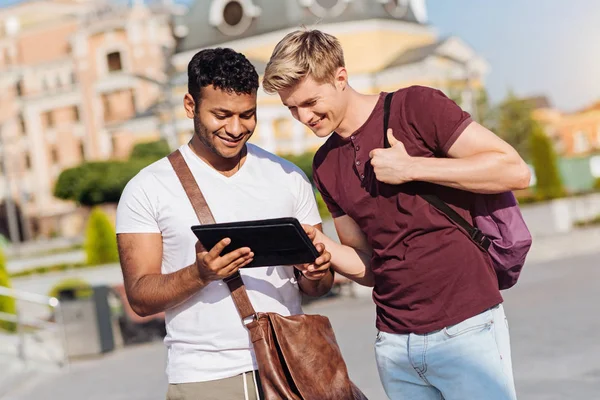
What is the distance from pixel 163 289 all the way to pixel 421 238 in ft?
2.72

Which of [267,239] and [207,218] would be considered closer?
[267,239]

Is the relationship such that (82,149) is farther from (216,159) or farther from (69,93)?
(216,159)

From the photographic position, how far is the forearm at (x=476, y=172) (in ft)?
10.0

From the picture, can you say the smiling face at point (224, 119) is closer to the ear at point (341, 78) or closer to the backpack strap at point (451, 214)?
the ear at point (341, 78)

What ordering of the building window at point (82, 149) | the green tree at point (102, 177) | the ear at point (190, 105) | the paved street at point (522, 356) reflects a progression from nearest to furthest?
the ear at point (190, 105), the paved street at point (522, 356), the green tree at point (102, 177), the building window at point (82, 149)

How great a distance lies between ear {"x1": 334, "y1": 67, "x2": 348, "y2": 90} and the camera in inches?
127

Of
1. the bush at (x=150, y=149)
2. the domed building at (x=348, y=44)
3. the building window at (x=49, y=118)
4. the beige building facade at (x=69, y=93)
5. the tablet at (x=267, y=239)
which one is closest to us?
the tablet at (x=267, y=239)

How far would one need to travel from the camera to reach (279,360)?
3.18m

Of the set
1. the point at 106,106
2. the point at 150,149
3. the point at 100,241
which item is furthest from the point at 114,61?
the point at 100,241

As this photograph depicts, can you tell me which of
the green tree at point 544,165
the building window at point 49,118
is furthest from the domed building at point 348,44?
the building window at point 49,118

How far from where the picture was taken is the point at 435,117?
123 inches

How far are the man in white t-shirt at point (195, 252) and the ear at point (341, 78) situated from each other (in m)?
0.26

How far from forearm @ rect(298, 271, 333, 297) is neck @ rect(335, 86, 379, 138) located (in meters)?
0.48

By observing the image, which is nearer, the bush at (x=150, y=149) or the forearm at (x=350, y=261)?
the forearm at (x=350, y=261)
